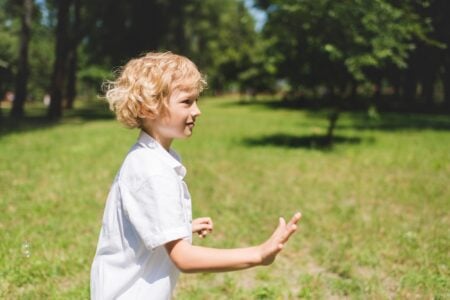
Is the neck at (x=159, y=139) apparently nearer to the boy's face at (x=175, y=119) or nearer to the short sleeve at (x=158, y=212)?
the boy's face at (x=175, y=119)

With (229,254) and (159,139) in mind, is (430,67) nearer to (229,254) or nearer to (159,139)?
(159,139)

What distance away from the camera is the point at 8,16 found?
2688 centimetres

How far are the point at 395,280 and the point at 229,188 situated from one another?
492 centimetres

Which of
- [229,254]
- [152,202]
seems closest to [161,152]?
[152,202]

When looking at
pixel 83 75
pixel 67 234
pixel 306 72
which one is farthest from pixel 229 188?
pixel 83 75

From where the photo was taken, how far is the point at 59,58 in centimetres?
2686

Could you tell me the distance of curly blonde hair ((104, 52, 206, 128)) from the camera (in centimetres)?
225

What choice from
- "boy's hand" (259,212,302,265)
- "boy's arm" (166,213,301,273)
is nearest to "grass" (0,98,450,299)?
"boy's arm" (166,213,301,273)

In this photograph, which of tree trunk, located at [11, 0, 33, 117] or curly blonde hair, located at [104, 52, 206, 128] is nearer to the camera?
curly blonde hair, located at [104, 52, 206, 128]

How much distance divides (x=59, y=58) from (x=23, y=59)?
1.76 meters

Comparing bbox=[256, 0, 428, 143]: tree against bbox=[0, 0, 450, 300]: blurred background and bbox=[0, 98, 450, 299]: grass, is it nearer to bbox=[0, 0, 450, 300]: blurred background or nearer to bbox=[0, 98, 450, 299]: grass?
bbox=[0, 0, 450, 300]: blurred background

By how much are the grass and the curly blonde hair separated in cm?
287

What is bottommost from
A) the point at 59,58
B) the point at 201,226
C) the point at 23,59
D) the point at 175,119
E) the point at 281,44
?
the point at 201,226

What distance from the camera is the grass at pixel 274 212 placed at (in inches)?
203
